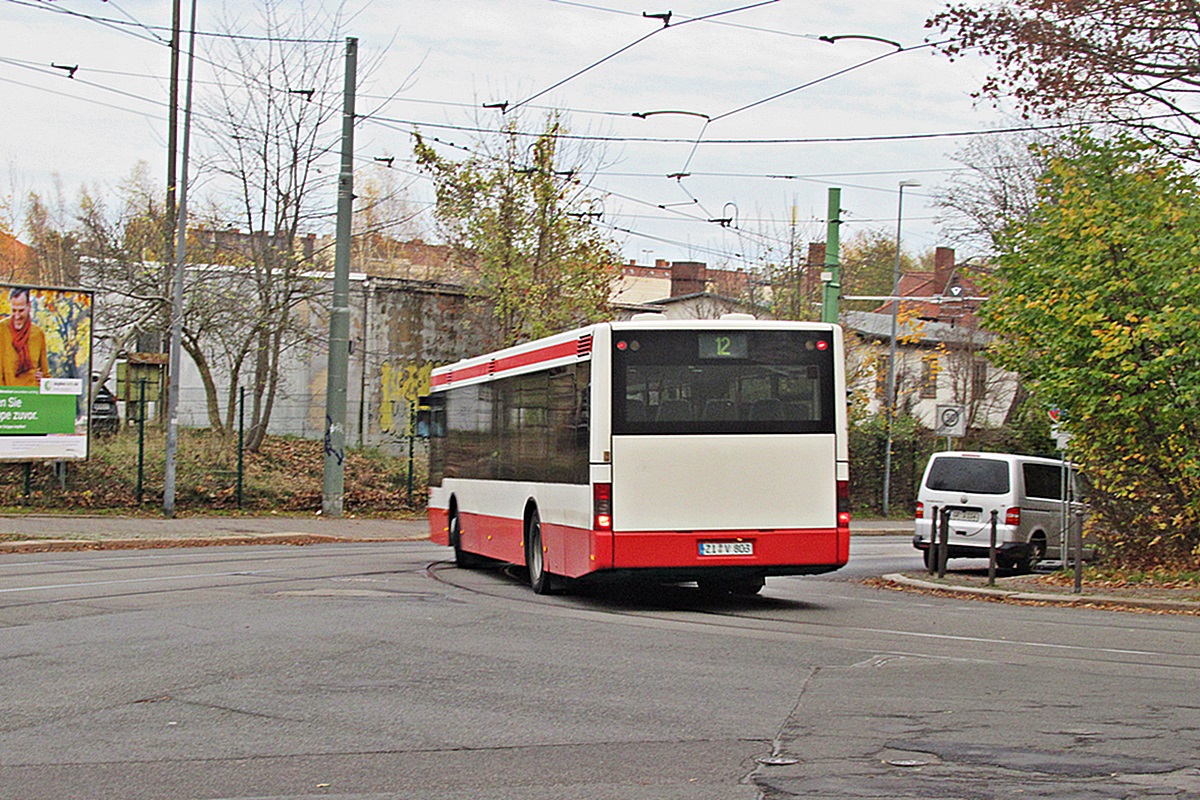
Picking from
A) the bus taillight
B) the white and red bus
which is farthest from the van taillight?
the bus taillight

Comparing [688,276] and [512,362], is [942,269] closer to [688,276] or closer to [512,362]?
[688,276]

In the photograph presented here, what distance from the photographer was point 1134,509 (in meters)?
19.8

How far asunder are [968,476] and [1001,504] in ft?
2.44

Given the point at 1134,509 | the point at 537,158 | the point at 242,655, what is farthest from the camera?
the point at 537,158

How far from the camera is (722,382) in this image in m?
14.7

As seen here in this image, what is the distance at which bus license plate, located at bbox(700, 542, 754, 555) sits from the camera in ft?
47.7

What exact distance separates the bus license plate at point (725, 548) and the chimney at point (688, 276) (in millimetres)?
51754

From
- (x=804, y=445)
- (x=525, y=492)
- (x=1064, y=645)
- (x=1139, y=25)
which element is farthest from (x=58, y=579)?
(x=1139, y=25)

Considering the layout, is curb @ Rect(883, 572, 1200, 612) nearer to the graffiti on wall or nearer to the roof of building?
the roof of building

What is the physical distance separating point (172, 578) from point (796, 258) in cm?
3083

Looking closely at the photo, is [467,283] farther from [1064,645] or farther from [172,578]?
[1064,645]

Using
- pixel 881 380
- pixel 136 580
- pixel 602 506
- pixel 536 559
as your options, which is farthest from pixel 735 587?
pixel 881 380

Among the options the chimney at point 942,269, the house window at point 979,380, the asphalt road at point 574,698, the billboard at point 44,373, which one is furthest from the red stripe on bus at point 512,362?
the chimney at point 942,269

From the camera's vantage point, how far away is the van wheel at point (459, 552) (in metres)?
20.6
